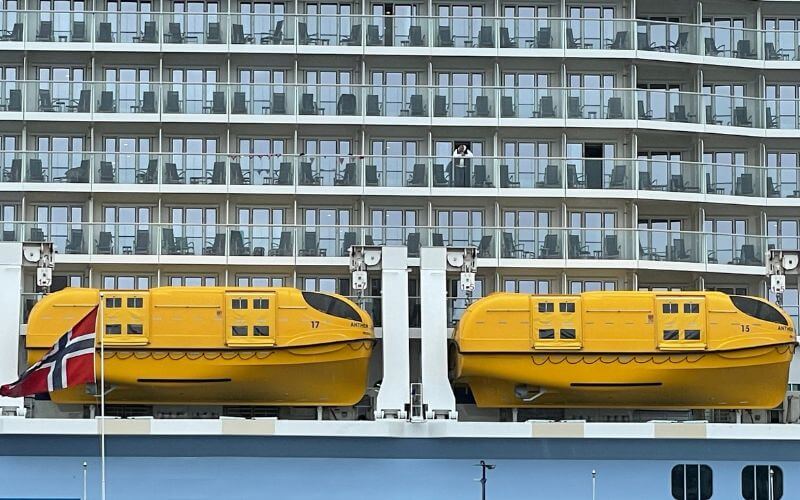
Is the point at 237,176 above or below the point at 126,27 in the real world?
below

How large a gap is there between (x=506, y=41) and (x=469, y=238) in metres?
5.59

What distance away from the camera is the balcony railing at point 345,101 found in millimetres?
39156

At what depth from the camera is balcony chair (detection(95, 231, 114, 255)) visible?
38000mm

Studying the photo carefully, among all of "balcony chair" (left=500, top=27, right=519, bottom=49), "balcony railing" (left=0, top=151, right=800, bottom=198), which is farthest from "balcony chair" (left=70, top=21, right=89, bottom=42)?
"balcony chair" (left=500, top=27, right=519, bottom=49)

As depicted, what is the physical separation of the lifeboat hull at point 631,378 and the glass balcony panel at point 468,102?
7170 mm

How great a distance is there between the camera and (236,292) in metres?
35.6

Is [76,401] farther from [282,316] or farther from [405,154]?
[405,154]

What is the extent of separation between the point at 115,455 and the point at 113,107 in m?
9.58

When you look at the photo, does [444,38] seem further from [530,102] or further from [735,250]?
[735,250]

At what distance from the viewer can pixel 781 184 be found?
40.3 metres

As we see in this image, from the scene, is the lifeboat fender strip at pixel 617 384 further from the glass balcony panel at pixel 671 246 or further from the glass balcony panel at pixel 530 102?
the glass balcony panel at pixel 530 102

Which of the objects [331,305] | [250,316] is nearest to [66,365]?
[250,316]

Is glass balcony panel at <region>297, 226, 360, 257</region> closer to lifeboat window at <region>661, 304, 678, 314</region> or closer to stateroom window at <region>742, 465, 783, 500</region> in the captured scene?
lifeboat window at <region>661, 304, 678, 314</region>

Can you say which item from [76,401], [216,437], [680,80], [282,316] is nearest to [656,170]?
[680,80]
